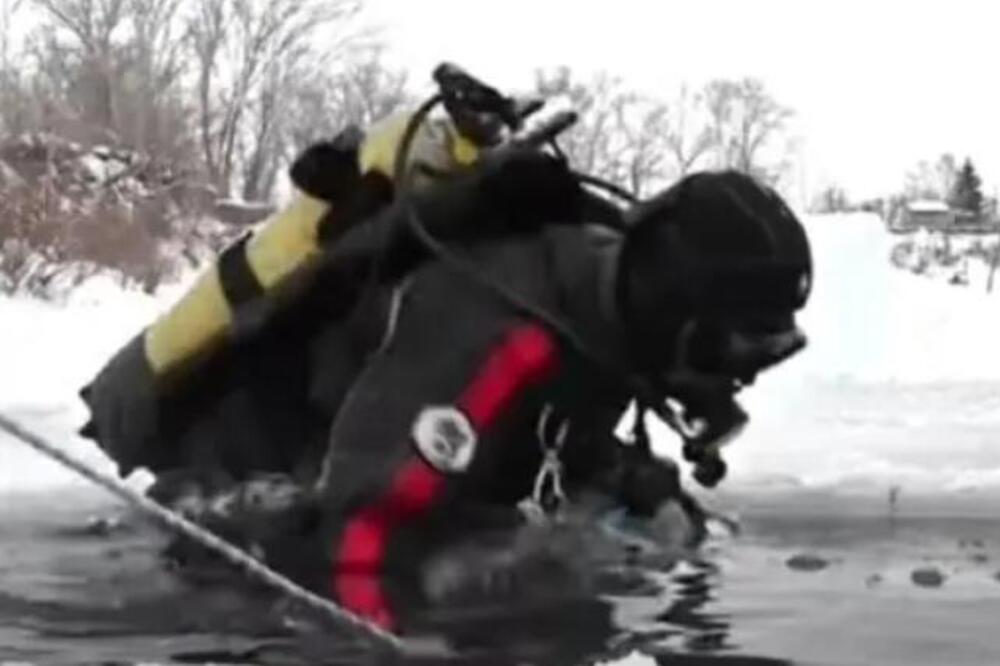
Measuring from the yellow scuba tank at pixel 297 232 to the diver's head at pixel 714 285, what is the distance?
1.87 feet

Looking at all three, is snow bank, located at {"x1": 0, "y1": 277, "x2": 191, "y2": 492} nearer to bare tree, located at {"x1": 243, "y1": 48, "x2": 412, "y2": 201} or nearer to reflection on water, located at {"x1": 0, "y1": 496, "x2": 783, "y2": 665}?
reflection on water, located at {"x1": 0, "y1": 496, "x2": 783, "y2": 665}

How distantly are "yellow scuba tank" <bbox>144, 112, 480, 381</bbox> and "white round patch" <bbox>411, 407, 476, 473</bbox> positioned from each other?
489 mm

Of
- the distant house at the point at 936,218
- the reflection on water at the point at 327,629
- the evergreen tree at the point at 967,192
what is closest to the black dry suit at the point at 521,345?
the reflection on water at the point at 327,629

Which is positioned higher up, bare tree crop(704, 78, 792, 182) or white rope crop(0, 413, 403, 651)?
bare tree crop(704, 78, 792, 182)

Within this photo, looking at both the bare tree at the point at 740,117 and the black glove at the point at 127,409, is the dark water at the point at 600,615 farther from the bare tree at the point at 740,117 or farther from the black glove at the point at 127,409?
the bare tree at the point at 740,117

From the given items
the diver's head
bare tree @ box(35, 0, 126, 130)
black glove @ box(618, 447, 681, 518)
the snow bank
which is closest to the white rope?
the diver's head

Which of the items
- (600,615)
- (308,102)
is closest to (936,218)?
(308,102)

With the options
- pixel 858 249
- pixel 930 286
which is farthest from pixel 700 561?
pixel 930 286

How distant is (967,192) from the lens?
6178 centimetres

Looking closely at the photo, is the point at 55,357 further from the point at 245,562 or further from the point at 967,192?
the point at 967,192

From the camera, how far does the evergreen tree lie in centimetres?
5991

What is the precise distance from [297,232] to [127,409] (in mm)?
509

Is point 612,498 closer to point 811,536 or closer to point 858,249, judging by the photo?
point 811,536

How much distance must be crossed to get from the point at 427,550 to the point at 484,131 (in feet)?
2.40
